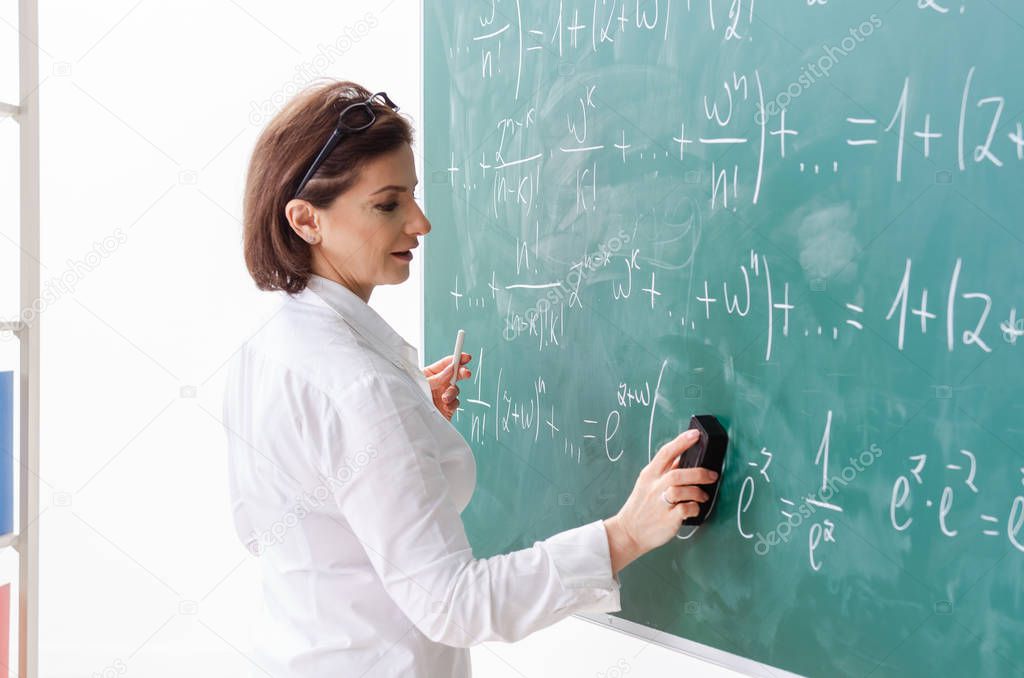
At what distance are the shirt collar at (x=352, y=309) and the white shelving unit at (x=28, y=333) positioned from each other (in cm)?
74

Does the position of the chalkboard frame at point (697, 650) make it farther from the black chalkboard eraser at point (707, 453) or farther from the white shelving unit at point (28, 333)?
the white shelving unit at point (28, 333)

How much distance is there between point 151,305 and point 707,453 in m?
2.62

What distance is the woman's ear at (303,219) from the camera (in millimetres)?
1232

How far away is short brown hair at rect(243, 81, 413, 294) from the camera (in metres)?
1.22

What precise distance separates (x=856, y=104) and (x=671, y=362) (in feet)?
1.52

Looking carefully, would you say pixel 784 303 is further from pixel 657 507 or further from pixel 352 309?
pixel 352 309

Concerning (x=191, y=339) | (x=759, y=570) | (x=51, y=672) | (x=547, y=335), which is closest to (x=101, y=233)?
(x=191, y=339)

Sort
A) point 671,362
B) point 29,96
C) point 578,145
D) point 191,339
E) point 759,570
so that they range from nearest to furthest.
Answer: point 759,570 → point 671,362 → point 578,145 → point 29,96 → point 191,339

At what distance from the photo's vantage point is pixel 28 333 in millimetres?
1704

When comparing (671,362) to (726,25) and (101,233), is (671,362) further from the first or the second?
(101,233)

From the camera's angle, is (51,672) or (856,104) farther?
(51,672)

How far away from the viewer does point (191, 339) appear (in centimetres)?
325

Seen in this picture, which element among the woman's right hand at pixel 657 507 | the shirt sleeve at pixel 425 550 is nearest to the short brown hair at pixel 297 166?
the shirt sleeve at pixel 425 550

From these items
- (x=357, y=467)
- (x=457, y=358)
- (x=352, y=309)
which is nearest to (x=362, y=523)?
(x=357, y=467)
